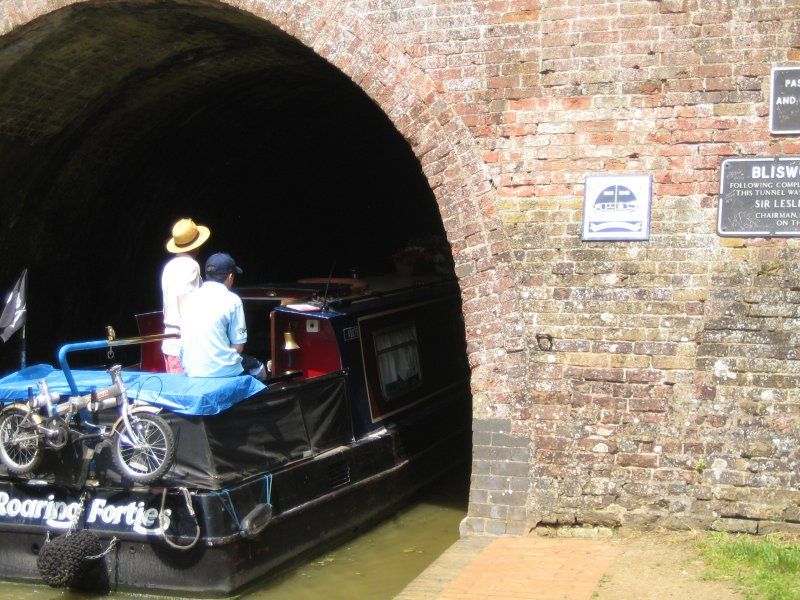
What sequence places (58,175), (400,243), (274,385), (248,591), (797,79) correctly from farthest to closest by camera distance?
(400,243) → (58,175) → (274,385) → (248,591) → (797,79)

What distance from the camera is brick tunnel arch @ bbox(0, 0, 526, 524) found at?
7652 mm

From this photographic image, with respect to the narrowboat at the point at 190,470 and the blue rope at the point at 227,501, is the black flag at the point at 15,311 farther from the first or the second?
Answer: the blue rope at the point at 227,501

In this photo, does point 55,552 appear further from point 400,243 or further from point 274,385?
point 400,243

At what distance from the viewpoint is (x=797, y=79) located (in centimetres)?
708

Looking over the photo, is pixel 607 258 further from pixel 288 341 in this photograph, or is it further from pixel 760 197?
pixel 288 341

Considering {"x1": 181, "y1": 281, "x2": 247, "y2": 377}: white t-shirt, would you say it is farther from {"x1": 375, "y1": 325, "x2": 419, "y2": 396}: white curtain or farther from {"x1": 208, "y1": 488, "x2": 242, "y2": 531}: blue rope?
{"x1": 375, "y1": 325, "x2": 419, "y2": 396}: white curtain

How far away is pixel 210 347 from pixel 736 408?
374cm

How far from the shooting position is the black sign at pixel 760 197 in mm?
7109

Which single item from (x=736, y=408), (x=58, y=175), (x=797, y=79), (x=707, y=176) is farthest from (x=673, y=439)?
(x=58, y=175)

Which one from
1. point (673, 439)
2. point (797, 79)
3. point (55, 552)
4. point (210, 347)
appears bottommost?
point (55, 552)

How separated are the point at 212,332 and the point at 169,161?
221 inches

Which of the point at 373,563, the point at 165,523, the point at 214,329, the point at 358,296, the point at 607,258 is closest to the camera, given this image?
the point at 165,523

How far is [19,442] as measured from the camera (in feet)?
24.7

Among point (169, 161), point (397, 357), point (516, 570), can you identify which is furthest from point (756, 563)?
point (169, 161)
